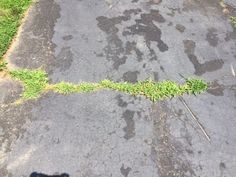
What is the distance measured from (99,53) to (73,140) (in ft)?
6.65

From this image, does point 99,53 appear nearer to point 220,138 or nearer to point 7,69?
point 7,69

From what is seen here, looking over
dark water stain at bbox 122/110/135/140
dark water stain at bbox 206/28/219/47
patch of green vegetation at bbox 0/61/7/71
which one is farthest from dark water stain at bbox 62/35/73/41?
dark water stain at bbox 206/28/219/47

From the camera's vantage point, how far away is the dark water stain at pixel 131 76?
6.60 m

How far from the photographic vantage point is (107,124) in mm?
5914

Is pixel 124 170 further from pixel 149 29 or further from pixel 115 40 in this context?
pixel 149 29

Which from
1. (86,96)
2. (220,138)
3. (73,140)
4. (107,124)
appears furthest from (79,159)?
(220,138)

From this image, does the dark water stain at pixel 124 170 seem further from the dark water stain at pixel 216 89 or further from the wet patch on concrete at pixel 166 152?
the dark water stain at pixel 216 89

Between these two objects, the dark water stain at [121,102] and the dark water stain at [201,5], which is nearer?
the dark water stain at [121,102]

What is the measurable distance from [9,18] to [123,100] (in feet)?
10.3

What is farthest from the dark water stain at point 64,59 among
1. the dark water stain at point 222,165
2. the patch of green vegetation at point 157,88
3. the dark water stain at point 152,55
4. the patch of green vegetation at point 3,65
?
the dark water stain at point 222,165

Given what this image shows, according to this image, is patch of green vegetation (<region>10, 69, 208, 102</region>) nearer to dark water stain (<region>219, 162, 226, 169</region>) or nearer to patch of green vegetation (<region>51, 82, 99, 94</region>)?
Answer: patch of green vegetation (<region>51, 82, 99, 94</region>)

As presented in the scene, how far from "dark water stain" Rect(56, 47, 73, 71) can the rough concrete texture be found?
18 mm

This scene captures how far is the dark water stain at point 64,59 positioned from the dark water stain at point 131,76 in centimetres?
106

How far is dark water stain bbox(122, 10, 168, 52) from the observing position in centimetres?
734
